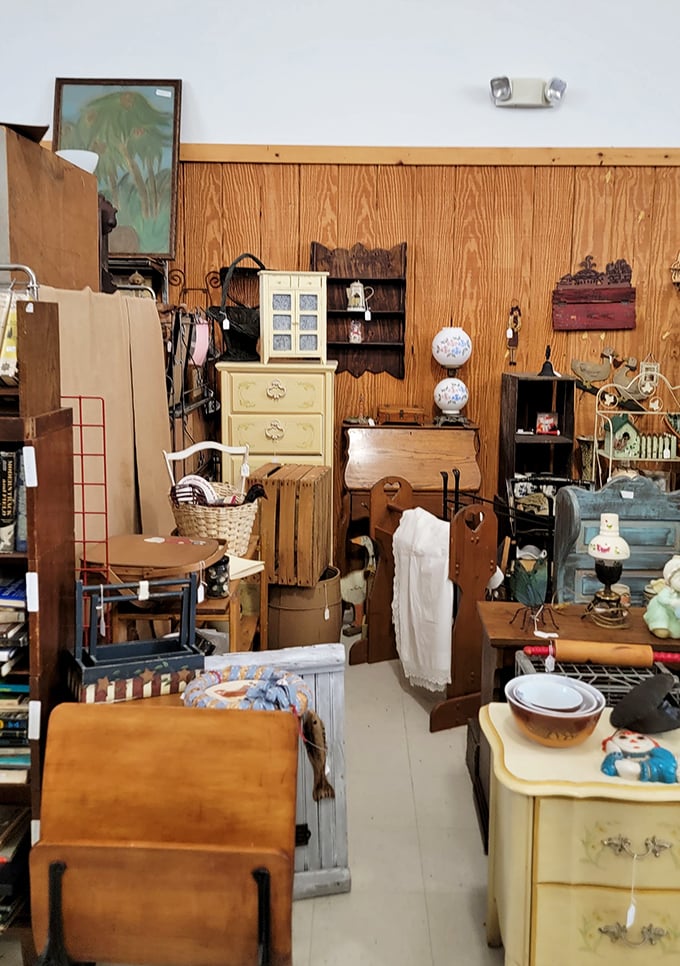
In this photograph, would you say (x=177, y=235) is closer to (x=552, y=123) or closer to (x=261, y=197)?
(x=261, y=197)

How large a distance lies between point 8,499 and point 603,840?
150 centimetres

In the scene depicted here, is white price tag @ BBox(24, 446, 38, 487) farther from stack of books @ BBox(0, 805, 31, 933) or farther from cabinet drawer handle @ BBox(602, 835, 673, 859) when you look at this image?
cabinet drawer handle @ BBox(602, 835, 673, 859)

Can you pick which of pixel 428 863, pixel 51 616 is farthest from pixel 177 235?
pixel 428 863

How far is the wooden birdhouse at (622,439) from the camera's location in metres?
4.56

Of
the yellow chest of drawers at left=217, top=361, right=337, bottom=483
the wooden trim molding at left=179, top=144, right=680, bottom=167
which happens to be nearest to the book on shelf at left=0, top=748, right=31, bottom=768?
the yellow chest of drawers at left=217, top=361, right=337, bottom=483

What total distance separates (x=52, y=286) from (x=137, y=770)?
5.13ft

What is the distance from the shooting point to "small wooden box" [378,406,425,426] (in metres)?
4.84

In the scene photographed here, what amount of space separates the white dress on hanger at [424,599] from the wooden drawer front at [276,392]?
120 cm

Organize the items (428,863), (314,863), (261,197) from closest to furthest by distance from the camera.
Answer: (314,863), (428,863), (261,197)

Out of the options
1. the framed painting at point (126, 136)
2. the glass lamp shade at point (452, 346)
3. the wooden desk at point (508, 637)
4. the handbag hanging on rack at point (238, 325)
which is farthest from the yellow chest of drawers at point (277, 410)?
the wooden desk at point (508, 637)

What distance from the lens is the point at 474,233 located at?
4.96 metres

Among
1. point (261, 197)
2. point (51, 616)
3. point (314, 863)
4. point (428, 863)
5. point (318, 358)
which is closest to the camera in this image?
point (51, 616)

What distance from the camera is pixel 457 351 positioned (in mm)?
4809

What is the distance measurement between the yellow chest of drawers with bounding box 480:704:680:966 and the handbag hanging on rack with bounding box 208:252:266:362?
10.7ft
